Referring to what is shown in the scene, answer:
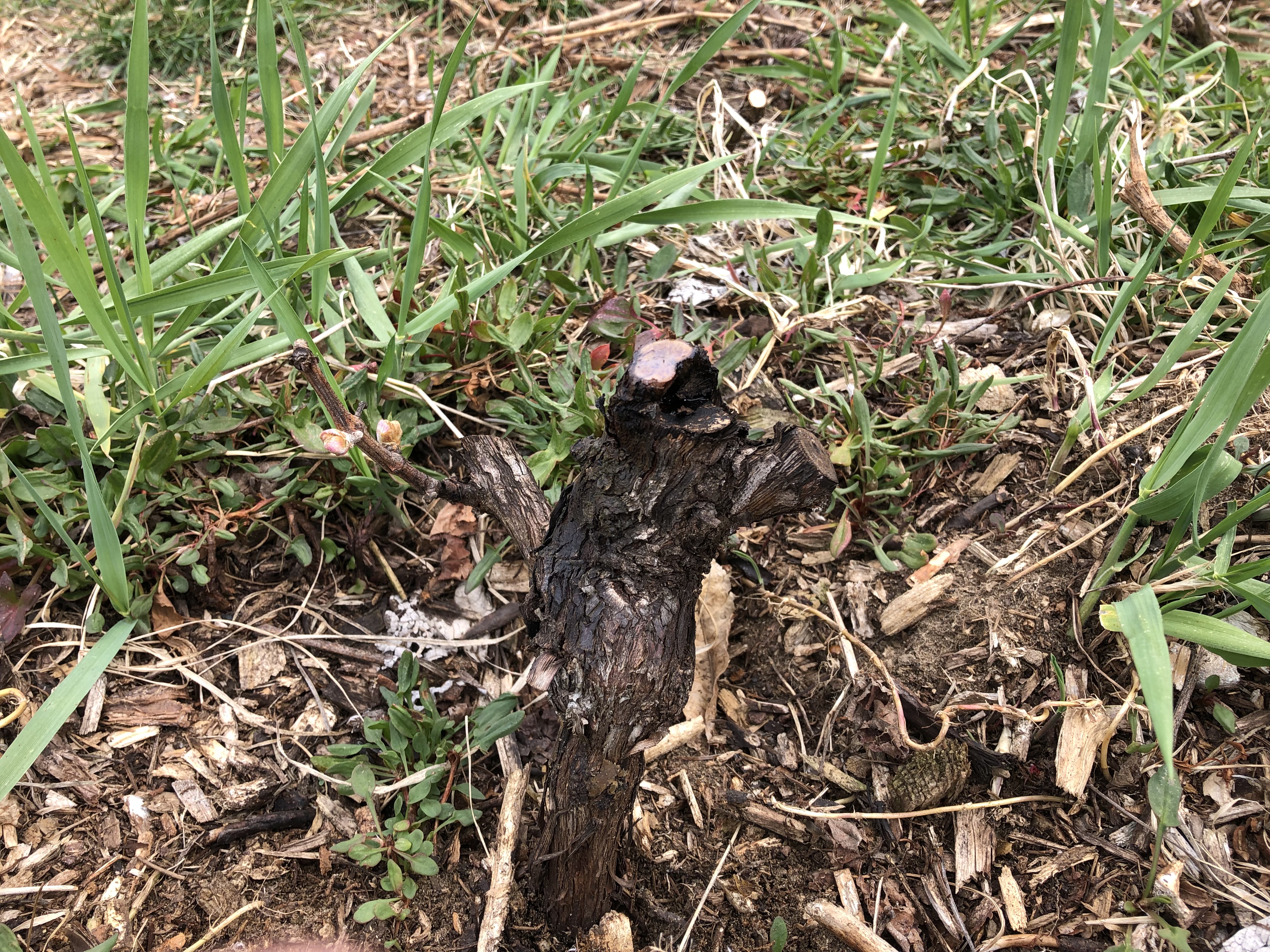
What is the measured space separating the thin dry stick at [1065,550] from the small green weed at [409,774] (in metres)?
1.01

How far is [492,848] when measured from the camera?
5.22ft

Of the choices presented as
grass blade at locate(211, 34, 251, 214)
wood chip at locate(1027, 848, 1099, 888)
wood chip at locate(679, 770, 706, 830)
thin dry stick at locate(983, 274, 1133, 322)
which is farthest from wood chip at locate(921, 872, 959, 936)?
grass blade at locate(211, 34, 251, 214)

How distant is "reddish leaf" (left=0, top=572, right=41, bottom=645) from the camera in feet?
5.50

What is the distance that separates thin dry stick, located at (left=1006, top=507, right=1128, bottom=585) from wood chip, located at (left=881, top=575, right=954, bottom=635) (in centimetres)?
13

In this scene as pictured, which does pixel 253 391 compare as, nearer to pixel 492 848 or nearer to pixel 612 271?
pixel 612 271

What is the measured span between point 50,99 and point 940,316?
3105 mm

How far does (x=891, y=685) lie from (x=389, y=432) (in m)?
1.03

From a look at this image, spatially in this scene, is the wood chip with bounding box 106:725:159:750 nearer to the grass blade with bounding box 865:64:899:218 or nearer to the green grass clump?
the green grass clump

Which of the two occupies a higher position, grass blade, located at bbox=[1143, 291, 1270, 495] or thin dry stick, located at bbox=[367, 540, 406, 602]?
grass blade, located at bbox=[1143, 291, 1270, 495]

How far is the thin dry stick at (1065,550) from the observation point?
1726mm

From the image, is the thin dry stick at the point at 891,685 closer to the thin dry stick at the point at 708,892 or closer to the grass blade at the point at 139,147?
the thin dry stick at the point at 708,892

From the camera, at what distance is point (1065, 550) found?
67.9 inches

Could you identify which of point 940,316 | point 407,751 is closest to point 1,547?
point 407,751

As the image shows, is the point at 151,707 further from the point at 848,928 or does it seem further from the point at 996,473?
the point at 996,473
